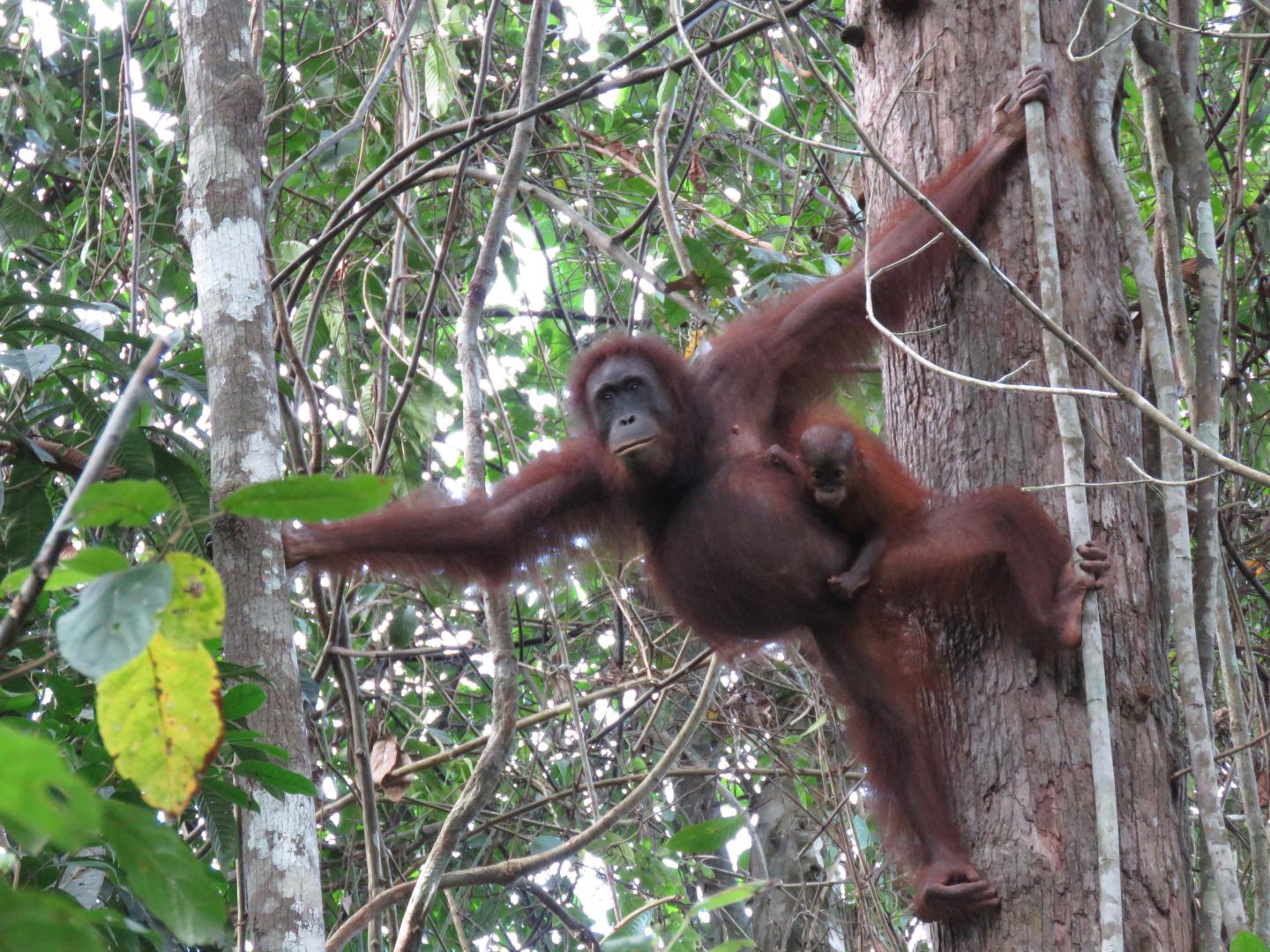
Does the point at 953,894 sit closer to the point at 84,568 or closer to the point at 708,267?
the point at 84,568

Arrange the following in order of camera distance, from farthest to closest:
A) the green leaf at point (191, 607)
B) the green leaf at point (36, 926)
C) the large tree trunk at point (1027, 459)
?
the large tree trunk at point (1027, 459) → the green leaf at point (191, 607) → the green leaf at point (36, 926)

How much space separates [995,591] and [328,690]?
3.17m

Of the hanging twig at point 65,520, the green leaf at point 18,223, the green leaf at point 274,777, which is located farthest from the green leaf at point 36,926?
the green leaf at point 18,223

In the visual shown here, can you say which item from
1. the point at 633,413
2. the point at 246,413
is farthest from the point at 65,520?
the point at 633,413

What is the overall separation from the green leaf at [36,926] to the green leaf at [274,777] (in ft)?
4.10

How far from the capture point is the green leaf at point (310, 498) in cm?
117

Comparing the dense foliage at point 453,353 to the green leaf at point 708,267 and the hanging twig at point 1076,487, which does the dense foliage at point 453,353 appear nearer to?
the green leaf at point 708,267

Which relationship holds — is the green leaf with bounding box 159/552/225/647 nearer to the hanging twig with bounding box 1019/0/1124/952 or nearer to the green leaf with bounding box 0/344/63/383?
the green leaf with bounding box 0/344/63/383

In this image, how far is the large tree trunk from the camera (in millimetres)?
2238

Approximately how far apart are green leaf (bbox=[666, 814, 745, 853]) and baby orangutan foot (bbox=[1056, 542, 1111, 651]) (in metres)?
1.11

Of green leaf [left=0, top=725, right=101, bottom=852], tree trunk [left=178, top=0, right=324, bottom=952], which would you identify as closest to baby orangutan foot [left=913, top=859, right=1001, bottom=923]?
tree trunk [left=178, top=0, right=324, bottom=952]

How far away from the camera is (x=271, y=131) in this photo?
5.22 meters

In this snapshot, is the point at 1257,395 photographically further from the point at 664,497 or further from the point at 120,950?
the point at 120,950

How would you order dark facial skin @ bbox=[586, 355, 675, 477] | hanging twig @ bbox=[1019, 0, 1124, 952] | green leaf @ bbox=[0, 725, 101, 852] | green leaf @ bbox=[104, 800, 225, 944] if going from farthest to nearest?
dark facial skin @ bbox=[586, 355, 675, 477] → hanging twig @ bbox=[1019, 0, 1124, 952] → green leaf @ bbox=[104, 800, 225, 944] → green leaf @ bbox=[0, 725, 101, 852]
